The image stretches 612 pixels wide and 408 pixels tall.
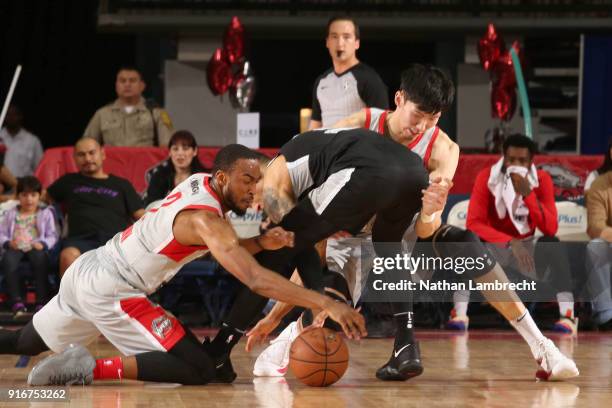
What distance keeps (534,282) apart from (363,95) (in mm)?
1818

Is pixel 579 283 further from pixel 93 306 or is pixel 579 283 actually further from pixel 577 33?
pixel 577 33

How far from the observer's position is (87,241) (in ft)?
25.2

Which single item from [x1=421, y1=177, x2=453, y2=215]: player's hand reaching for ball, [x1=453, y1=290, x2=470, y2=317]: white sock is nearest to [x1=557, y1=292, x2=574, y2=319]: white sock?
[x1=453, y1=290, x2=470, y2=317]: white sock

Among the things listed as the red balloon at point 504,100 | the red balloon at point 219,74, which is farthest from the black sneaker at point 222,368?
the red balloon at point 504,100

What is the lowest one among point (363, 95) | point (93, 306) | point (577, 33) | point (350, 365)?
point (350, 365)

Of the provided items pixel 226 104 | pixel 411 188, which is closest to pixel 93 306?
pixel 411 188

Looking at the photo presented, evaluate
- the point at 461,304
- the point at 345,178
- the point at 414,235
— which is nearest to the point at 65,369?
the point at 345,178

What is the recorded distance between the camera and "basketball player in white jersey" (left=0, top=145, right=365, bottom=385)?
15.3ft

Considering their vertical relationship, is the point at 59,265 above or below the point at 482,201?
below

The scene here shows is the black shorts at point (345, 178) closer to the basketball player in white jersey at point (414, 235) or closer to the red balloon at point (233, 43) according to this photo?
the basketball player in white jersey at point (414, 235)

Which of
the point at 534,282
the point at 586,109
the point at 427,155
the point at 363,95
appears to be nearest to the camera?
the point at 427,155

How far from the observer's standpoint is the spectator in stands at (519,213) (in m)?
7.59

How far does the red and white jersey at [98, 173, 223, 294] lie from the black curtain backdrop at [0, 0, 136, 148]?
7.58 metres

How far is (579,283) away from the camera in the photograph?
7723 mm
